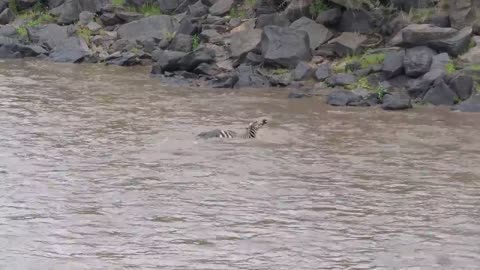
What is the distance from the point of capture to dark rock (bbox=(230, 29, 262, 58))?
62.5ft

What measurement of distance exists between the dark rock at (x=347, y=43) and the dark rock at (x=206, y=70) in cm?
250

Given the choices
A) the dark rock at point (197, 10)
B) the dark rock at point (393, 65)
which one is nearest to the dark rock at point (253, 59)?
the dark rock at point (393, 65)

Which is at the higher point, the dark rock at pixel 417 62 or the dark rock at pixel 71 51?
the dark rock at pixel 417 62

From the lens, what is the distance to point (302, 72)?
57.8ft

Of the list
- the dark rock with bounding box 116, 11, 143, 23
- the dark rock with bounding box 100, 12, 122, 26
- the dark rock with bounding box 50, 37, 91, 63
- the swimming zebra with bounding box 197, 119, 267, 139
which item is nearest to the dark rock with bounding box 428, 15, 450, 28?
the swimming zebra with bounding box 197, 119, 267, 139

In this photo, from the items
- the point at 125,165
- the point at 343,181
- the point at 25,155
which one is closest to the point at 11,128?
the point at 25,155

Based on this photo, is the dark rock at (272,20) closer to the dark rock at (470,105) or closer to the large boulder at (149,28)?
the large boulder at (149,28)

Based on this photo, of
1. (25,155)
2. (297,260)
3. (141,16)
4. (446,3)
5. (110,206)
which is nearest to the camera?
(297,260)

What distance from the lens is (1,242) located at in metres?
7.49

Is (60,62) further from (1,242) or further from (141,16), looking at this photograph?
(1,242)

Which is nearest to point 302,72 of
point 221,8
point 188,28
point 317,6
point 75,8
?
point 317,6

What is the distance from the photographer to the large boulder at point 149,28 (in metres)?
22.6

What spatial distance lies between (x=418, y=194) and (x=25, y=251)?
418cm

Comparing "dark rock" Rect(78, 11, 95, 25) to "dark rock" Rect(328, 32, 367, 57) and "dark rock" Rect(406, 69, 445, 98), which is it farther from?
"dark rock" Rect(406, 69, 445, 98)
